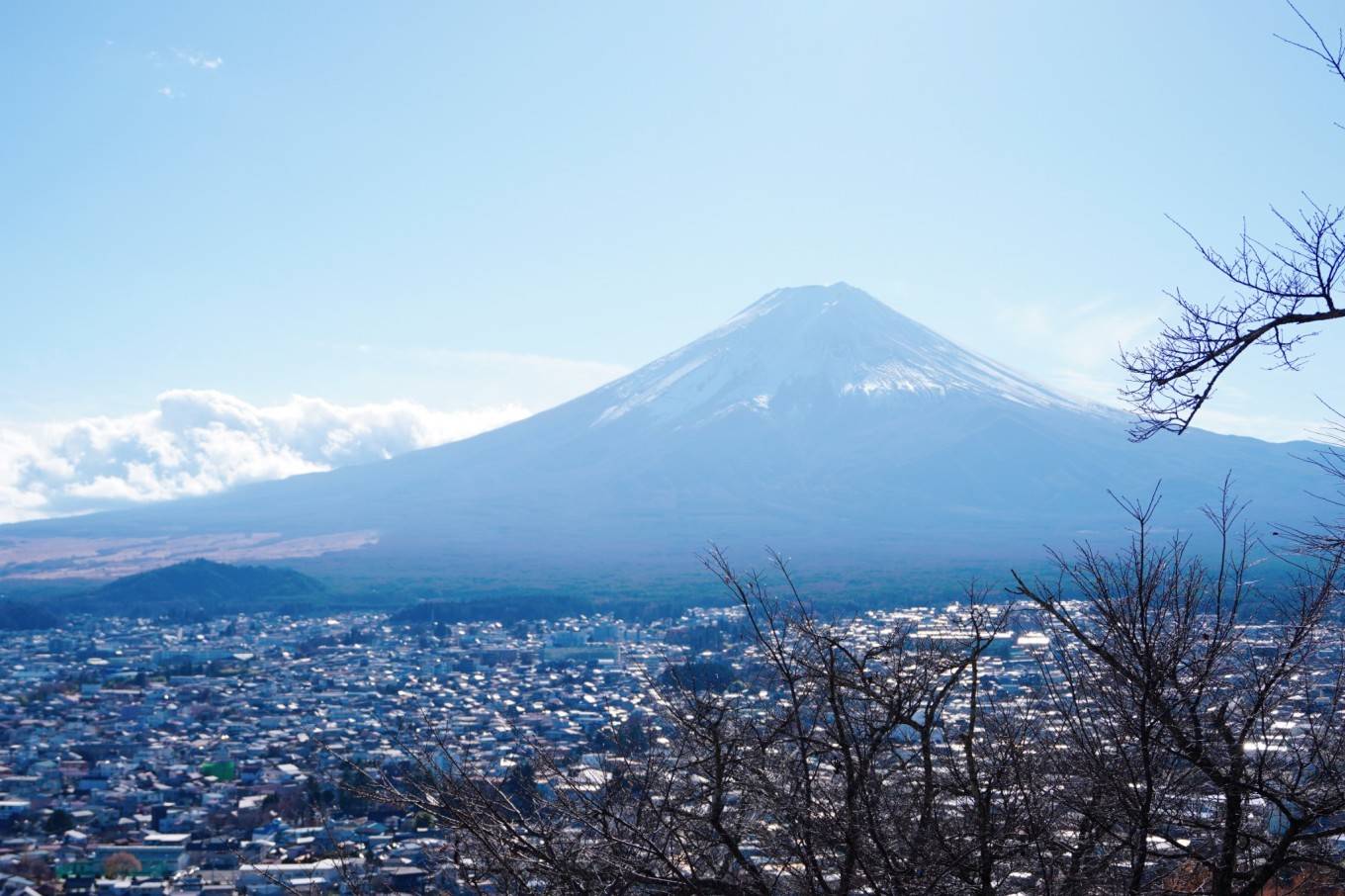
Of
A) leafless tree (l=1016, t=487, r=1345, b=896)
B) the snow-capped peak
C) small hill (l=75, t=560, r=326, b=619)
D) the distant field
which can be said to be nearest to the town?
leafless tree (l=1016, t=487, r=1345, b=896)

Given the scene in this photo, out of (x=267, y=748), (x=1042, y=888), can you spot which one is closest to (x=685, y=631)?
(x=267, y=748)

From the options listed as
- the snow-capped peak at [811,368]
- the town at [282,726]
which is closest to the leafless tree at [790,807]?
the town at [282,726]

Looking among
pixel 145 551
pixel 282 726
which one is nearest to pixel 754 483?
pixel 145 551

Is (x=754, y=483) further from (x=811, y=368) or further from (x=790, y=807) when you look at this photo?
(x=790, y=807)

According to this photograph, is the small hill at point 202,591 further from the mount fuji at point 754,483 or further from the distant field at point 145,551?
the distant field at point 145,551

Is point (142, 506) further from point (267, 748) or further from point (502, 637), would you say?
point (267, 748)
